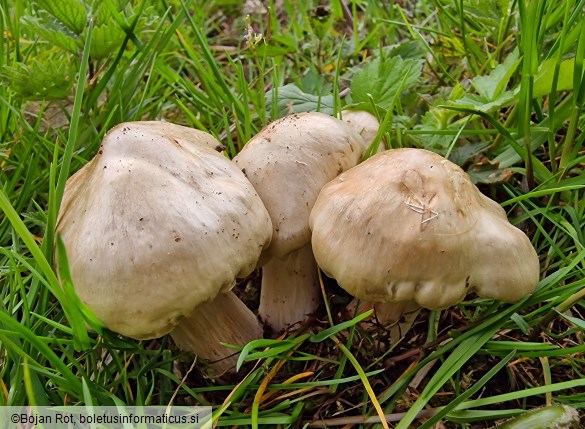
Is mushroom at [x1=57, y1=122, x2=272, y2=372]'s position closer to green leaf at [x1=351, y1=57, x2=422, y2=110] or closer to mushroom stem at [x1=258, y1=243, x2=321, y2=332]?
mushroom stem at [x1=258, y1=243, x2=321, y2=332]

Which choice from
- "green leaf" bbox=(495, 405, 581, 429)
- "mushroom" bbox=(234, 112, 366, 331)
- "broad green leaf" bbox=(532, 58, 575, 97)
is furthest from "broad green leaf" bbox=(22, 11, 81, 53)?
"green leaf" bbox=(495, 405, 581, 429)

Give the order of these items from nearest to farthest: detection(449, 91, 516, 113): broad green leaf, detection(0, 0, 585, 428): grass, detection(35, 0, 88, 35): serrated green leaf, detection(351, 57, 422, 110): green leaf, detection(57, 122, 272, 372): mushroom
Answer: detection(57, 122, 272, 372): mushroom, detection(0, 0, 585, 428): grass, detection(449, 91, 516, 113): broad green leaf, detection(35, 0, 88, 35): serrated green leaf, detection(351, 57, 422, 110): green leaf

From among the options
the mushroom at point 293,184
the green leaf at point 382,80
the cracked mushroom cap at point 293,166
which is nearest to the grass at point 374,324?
the green leaf at point 382,80

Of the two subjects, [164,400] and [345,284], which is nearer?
[345,284]

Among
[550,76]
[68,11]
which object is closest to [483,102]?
[550,76]

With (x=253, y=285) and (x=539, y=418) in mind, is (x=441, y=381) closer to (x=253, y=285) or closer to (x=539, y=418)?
(x=539, y=418)

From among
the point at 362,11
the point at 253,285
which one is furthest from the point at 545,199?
the point at 362,11

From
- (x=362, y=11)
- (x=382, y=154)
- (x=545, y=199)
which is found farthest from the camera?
(x=362, y=11)

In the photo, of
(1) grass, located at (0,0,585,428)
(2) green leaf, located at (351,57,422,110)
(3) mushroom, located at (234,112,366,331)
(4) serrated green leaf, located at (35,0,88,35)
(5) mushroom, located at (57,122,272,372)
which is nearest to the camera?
(5) mushroom, located at (57,122,272,372)
